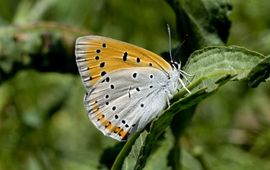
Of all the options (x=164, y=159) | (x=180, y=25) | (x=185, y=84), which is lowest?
(x=164, y=159)

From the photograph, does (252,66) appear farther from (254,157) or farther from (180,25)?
(254,157)

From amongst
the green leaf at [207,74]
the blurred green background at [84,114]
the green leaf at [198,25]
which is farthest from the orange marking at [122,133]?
the blurred green background at [84,114]

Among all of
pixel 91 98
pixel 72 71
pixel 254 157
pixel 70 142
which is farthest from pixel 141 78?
pixel 70 142

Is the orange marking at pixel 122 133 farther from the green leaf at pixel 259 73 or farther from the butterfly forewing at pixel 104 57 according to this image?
the green leaf at pixel 259 73

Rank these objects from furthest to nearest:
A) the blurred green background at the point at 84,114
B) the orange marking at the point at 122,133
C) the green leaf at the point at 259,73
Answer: the blurred green background at the point at 84,114, the orange marking at the point at 122,133, the green leaf at the point at 259,73

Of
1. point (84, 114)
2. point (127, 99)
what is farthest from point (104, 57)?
point (84, 114)

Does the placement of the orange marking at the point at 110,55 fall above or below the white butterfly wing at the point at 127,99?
above

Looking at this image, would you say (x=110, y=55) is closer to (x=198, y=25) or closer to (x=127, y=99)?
(x=127, y=99)

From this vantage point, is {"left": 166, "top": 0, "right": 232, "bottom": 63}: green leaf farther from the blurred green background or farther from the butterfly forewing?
the blurred green background

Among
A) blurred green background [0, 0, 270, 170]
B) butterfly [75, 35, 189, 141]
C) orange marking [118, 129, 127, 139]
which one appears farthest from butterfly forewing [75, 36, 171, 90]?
blurred green background [0, 0, 270, 170]
